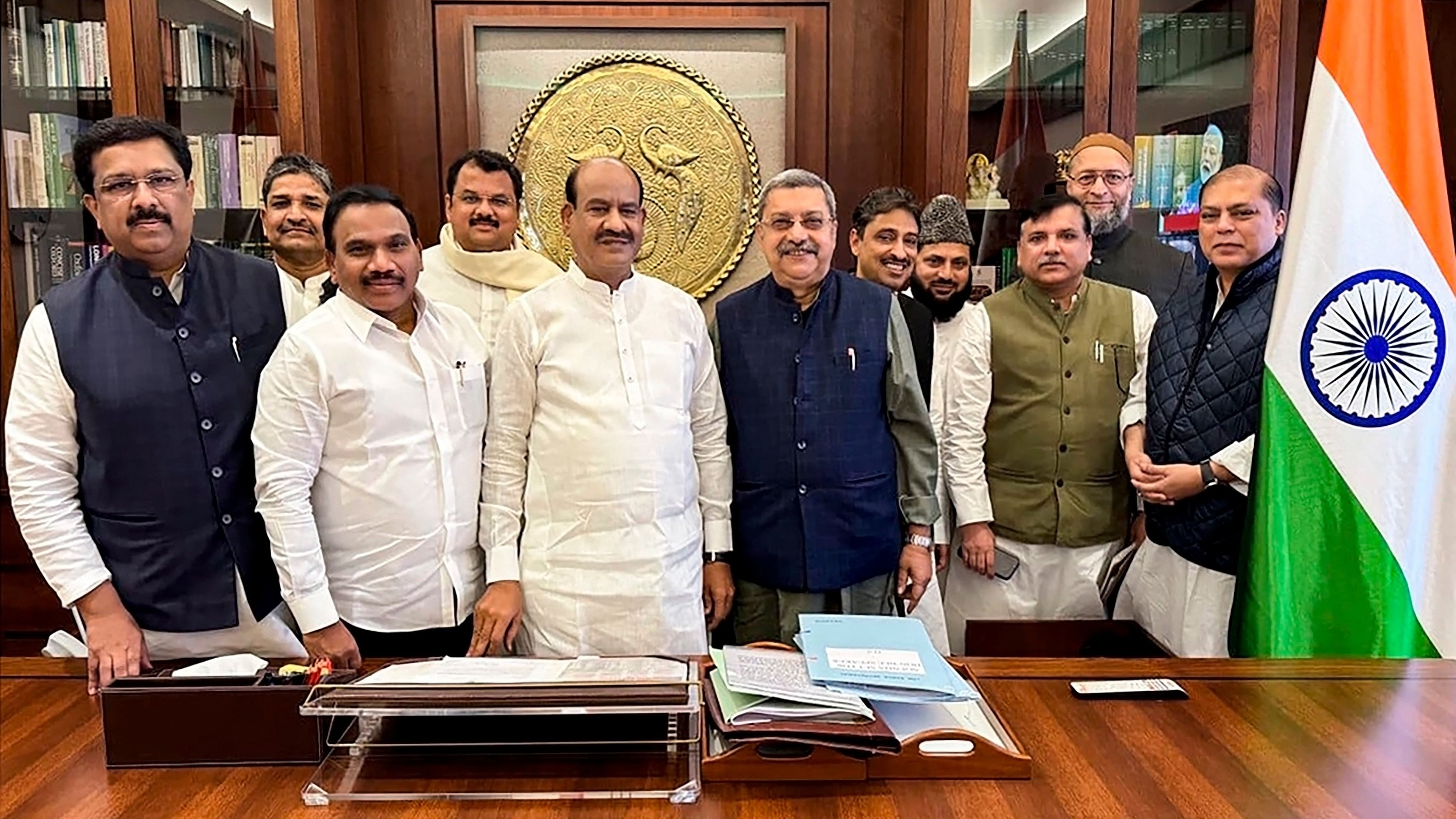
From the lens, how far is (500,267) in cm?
228

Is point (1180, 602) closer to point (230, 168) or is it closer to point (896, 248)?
point (896, 248)

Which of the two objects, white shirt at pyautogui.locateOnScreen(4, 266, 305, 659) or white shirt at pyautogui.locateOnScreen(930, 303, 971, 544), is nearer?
white shirt at pyautogui.locateOnScreen(4, 266, 305, 659)

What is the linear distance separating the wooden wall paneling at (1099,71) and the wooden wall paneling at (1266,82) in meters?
0.33

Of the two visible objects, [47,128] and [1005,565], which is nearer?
[1005,565]

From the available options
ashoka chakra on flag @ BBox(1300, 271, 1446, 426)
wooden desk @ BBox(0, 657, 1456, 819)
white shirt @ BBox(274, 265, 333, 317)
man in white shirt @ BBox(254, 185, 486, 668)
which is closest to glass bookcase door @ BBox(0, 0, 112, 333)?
white shirt @ BBox(274, 265, 333, 317)

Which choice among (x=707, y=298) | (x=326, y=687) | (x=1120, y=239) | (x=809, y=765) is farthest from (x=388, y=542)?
(x=1120, y=239)

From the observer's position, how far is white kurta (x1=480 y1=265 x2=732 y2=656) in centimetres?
180

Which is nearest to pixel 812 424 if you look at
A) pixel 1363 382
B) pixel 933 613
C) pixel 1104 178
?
pixel 933 613

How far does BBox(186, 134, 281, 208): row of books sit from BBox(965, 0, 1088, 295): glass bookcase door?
6.44ft

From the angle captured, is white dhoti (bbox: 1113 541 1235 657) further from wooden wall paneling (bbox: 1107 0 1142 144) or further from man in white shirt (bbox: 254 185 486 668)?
man in white shirt (bbox: 254 185 486 668)

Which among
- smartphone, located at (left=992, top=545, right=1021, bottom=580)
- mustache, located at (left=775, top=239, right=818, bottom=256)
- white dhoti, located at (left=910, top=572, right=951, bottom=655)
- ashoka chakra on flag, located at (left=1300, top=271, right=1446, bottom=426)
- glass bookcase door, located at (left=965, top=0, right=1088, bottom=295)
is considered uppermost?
glass bookcase door, located at (left=965, top=0, right=1088, bottom=295)

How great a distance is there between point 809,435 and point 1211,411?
0.83 metres

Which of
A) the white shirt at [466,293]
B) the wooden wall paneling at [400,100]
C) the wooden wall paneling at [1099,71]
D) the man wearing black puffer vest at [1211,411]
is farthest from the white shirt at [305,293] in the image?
the wooden wall paneling at [1099,71]

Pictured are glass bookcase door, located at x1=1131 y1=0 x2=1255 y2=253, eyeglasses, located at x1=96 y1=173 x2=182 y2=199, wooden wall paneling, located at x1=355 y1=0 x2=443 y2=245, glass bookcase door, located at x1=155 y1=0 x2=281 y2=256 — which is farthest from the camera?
wooden wall paneling, located at x1=355 y1=0 x2=443 y2=245
